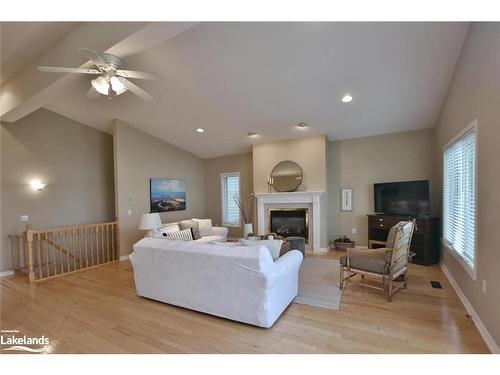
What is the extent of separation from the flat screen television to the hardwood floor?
5.27 ft

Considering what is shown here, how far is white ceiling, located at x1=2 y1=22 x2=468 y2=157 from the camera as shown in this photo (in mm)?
2729

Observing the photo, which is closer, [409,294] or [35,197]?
[409,294]

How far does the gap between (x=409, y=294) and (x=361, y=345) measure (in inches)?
60.4

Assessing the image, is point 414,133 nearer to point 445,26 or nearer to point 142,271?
point 445,26

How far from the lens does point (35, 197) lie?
15.6 feet

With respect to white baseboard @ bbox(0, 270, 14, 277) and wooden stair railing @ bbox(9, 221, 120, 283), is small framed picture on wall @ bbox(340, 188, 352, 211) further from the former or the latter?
white baseboard @ bbox(0, 270, 14, 277)

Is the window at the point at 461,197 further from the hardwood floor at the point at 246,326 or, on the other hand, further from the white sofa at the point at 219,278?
the white sofa at the point at 219,278

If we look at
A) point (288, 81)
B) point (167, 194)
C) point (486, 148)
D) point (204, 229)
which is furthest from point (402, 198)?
point (167, 194)

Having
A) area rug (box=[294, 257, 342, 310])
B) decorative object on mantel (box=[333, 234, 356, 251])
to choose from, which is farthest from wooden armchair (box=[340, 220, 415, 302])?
decorative object on mantel (box=[333, 234, 356, 251])

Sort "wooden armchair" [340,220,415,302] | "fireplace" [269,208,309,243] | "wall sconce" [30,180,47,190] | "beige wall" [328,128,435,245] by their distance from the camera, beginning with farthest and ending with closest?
"fireplace" [269,208,309,243] → "beige wall" [328,128,435,245] → "wall sconce" [30,180,47,190] → "wooden armchair" [340,220,415,302]

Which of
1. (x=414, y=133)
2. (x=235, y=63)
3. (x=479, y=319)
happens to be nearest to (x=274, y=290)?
(x=479, y=319)

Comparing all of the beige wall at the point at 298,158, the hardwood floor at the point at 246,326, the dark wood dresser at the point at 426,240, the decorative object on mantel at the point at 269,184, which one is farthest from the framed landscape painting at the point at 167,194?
the dark wood dresser at the point at 426,240

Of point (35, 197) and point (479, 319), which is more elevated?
point (35, 197)

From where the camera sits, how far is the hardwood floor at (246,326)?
6.72 feet
